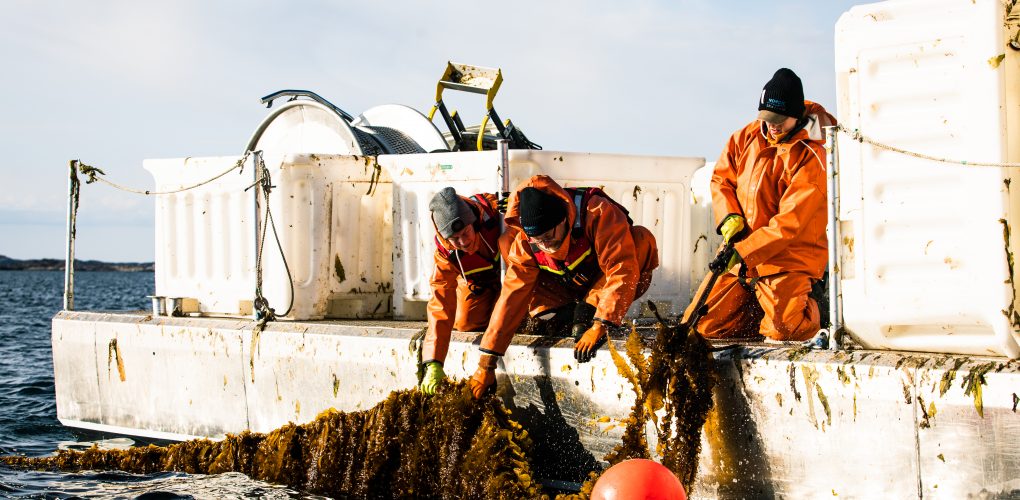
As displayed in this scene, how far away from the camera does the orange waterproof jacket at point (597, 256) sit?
5.30 meters

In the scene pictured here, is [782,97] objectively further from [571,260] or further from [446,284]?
[446,284]

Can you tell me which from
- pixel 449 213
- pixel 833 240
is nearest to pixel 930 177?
pixel 833 240

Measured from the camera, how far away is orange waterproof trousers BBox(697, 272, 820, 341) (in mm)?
5125

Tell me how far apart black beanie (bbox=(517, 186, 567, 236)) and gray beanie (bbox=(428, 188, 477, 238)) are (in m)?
0.55

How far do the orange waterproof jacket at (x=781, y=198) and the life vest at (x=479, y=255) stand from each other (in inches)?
52.3

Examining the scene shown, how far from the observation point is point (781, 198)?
17.1 feet

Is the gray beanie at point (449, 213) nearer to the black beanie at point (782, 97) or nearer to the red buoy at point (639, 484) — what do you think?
the black beanie at point (782, 97)

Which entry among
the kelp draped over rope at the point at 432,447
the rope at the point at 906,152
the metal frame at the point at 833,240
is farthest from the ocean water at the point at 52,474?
the rope at the point at 906,152

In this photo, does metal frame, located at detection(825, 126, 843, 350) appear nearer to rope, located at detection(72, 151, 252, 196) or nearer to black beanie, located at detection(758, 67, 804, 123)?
black beanie, located at detection(758, 67, 804, 123)

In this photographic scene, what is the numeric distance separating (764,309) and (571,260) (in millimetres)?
1080

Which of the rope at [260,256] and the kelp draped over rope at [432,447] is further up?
the rope at [260,256]

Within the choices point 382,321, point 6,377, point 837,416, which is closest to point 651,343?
point 837,416

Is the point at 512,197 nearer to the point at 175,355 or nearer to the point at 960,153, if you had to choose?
the point at 960,153

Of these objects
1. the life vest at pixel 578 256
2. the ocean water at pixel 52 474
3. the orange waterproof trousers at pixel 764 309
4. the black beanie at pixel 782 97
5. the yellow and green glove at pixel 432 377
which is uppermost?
the black beanie at pixel 782 97
